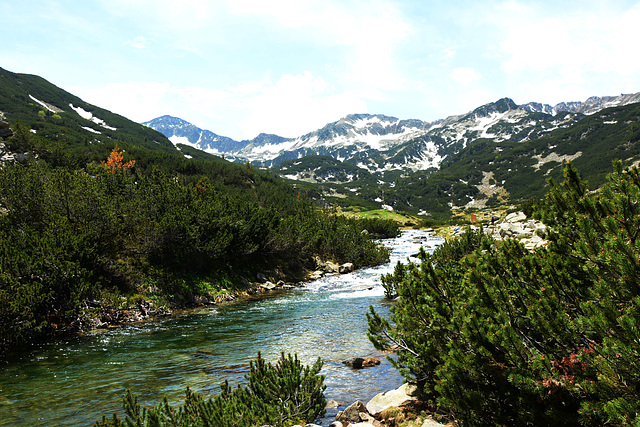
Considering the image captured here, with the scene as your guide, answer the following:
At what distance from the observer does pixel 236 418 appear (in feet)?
19.4

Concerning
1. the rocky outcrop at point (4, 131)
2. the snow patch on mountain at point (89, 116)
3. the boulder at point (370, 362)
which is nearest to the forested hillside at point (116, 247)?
the boulder at point (370, 362)

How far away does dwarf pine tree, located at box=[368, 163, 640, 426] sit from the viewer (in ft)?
12.4

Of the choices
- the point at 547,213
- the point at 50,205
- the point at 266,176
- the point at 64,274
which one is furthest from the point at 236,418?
the point at 266,176

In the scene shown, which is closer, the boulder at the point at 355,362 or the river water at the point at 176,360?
the river water at the point at 176,360

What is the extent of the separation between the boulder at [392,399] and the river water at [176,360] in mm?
808

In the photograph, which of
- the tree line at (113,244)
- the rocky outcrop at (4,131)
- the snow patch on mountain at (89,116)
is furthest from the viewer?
the snow patch on mountain at (89,116)

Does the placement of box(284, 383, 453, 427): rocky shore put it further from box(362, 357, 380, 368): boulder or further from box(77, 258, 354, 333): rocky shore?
box(77, 258, 354, 333): rocky shore

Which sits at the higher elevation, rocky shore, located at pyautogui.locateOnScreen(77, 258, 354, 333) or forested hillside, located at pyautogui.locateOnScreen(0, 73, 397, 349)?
forested hillside, located at pyautogui.locateOnScreen(0, 73, 397, 349)

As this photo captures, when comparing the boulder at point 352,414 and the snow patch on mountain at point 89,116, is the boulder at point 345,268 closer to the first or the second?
the boulder at point 352,414

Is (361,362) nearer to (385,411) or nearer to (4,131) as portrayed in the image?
(385,411)

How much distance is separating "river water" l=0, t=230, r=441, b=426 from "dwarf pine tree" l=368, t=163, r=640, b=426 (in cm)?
455

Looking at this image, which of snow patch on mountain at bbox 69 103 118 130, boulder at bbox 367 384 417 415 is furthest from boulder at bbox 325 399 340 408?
Result: snow patch on mountain at bbox 69 103 118 130

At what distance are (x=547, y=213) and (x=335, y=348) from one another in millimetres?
10684

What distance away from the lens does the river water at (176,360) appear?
9.69 m
